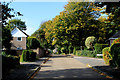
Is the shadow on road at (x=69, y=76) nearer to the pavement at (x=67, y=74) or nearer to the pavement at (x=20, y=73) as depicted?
the pavement at (x=67, y=74)

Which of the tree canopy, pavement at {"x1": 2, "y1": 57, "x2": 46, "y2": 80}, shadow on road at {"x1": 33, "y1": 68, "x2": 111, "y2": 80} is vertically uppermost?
the tree canopy

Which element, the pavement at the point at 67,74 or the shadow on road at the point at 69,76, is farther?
the pavement at the point at 67,74

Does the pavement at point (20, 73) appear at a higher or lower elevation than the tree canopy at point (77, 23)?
lower

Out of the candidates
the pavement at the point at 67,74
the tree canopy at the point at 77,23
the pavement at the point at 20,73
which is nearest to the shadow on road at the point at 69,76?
the pavement at the point at 67,74

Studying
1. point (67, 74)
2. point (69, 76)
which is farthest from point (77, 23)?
point (69, 76)

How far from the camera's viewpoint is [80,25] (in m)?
44.5

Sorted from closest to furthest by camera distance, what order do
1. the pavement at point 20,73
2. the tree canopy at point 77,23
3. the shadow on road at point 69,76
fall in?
the pavement at point 20,73, the shadow on road at point 69,76, the tree canopy at point 77,23

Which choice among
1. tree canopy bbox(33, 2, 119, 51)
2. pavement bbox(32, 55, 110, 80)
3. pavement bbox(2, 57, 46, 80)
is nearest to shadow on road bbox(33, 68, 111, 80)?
pavement bbox(32, 55, 110, 80)

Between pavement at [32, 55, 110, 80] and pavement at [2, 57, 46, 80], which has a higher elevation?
pavement at [2, 57, 46, 80]

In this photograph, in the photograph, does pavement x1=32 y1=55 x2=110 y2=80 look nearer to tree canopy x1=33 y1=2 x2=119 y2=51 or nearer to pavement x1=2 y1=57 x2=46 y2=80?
pavement x1=2 y1=57 x2=46 y2=80

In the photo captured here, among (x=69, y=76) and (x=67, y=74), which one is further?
(x=67, y=74)

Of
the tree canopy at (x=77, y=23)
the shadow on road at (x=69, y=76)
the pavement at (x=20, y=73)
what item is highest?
the tree canopy at (x=77, y=23)

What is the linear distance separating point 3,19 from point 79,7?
3727cm

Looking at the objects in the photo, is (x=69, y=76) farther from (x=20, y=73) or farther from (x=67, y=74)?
(x=20, y=73)
